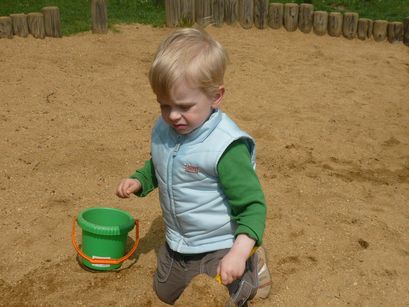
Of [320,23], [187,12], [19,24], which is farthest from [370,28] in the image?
[19,24]

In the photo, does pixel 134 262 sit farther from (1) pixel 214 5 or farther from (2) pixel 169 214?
(1) pixel 214 5

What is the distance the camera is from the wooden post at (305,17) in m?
7.50

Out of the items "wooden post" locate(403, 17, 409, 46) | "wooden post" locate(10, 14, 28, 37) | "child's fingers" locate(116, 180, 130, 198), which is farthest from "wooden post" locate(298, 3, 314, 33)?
"child's fingers" locate(116, 180, 130, 198)

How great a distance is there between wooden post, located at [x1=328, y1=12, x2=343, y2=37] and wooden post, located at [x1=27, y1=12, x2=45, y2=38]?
3.51m

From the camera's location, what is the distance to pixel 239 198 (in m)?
2.18

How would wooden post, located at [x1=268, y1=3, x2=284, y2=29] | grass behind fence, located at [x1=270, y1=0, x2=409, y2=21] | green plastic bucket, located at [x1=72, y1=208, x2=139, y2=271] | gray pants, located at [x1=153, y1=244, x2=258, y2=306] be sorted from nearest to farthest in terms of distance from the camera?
gray pants, located at [x1=153, y1=244, x2=258, y2=306] → green plastic bucket, located at [x1=72, y1=208, x2=139, y2=271] → wooden post, located at [x1=268, y1=3, x2=284, y2=29] → grass behind fence, located at [x1=270, y1=0, x2=409, y2=21]

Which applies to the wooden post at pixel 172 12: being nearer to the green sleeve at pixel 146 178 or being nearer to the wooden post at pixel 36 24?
the wooden post at pixel 36 24

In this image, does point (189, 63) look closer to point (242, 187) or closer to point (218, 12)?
point (242, 187)

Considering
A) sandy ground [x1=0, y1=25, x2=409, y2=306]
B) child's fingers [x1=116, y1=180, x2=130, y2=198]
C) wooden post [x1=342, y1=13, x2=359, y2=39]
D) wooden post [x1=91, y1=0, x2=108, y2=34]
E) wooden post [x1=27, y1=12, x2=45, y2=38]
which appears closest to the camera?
child's fingers [x1=116, y1=180, x2=130, y2=198]

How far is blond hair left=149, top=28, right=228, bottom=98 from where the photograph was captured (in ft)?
6.83

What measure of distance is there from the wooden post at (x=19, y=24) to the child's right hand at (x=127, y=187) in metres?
4.50

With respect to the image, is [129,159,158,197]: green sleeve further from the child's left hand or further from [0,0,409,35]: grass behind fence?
[0,0,409,35]: grass behind fence

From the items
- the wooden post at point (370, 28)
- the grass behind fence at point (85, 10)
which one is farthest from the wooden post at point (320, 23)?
the grass behind fence at point (85, 10)

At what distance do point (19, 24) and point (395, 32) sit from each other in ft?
14.7
